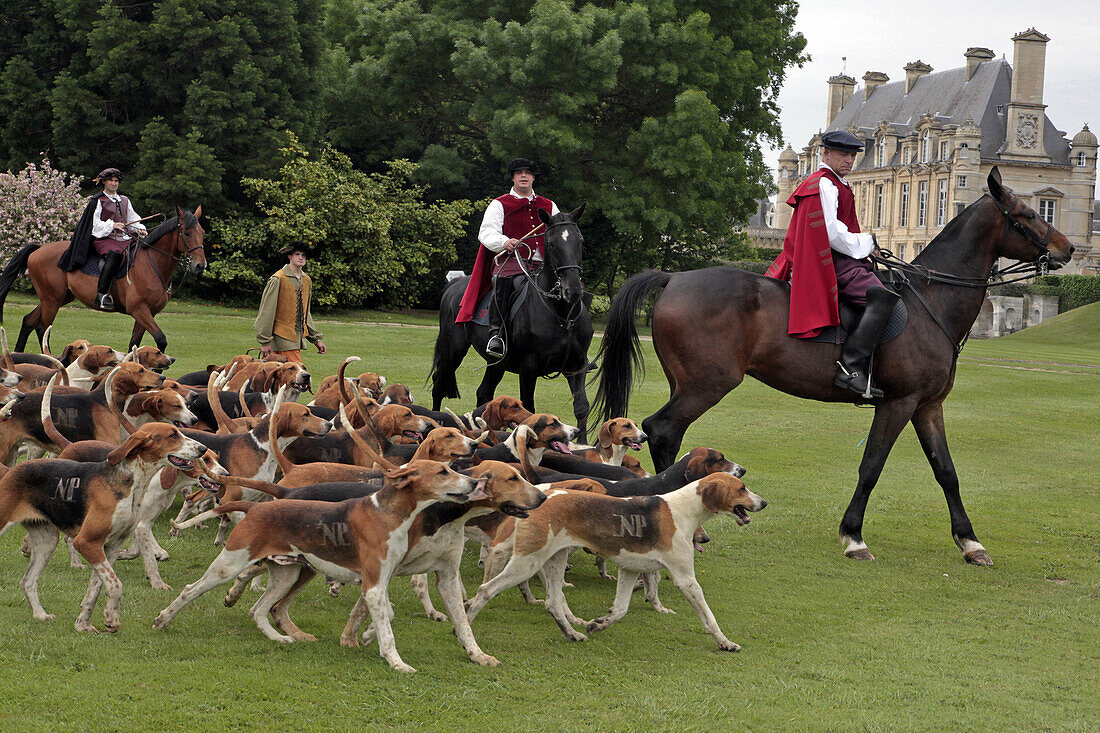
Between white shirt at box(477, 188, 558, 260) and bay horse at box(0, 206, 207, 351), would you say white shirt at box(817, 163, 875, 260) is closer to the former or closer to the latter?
white shirt at box(477, 188, 558, 260)

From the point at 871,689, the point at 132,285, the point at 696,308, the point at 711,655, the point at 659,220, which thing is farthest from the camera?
the point at 659,220

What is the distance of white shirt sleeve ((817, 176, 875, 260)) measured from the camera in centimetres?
900

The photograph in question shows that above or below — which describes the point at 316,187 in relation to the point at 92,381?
above

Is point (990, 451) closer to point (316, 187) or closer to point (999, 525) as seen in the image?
point (999, 525)

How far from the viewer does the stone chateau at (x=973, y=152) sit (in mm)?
81375

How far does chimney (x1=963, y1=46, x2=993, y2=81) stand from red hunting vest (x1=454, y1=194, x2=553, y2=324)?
81.6 meters

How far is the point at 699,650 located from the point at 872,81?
9792cm

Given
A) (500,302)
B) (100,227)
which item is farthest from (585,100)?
(500,302)

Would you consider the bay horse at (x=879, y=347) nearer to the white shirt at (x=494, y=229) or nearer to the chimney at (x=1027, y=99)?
the white shirt at (x=494, y=229)

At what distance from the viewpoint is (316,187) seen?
31812mm

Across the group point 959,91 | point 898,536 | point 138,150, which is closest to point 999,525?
point 898,536

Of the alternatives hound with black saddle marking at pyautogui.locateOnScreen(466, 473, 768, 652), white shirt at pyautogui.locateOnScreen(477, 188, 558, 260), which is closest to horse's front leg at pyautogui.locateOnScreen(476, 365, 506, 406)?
white shirt at pyautogui.locateOnScreen(477, 188, 558, 260)

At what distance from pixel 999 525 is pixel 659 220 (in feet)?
86.0

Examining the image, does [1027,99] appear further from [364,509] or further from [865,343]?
[364,509]
